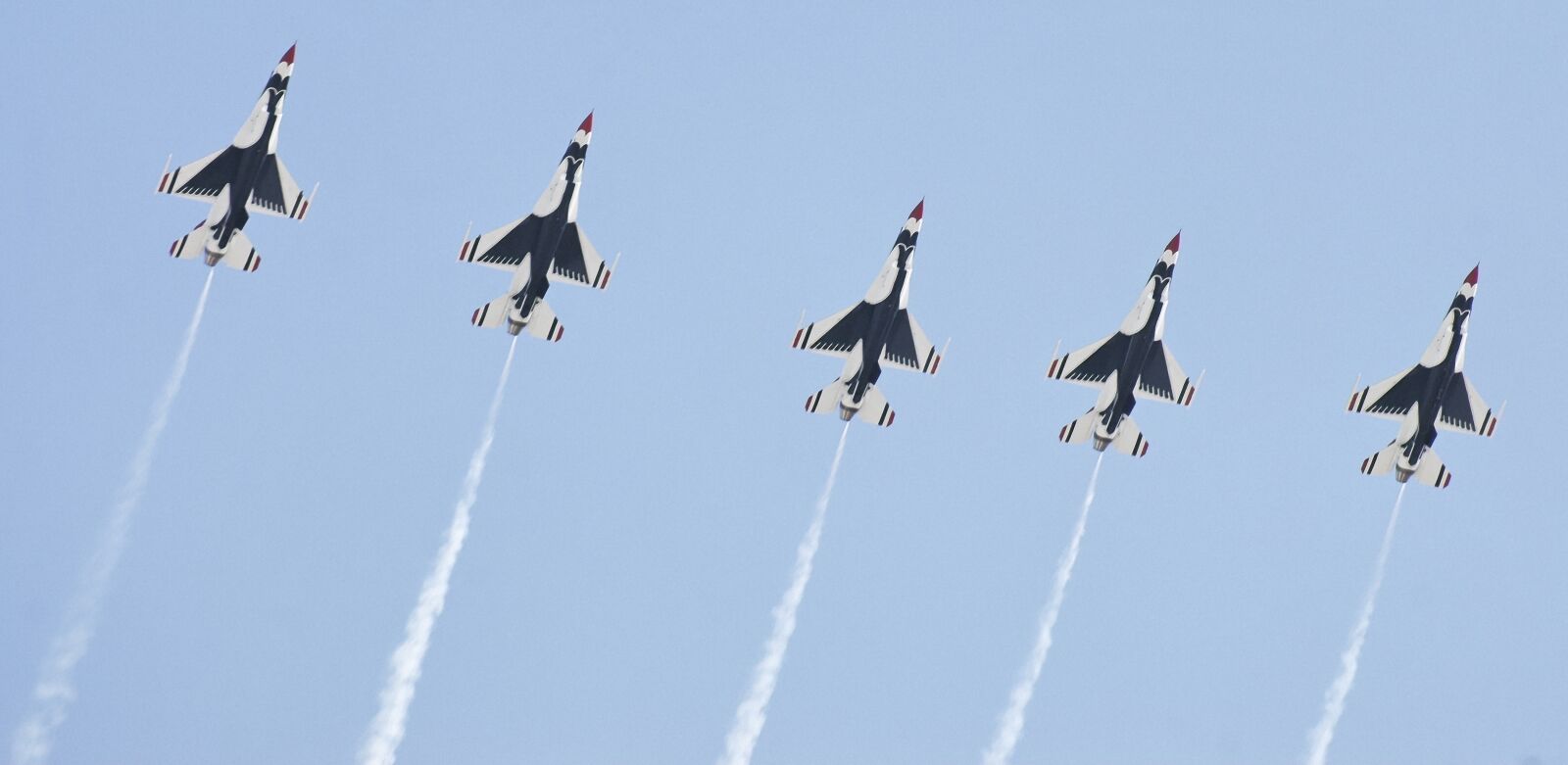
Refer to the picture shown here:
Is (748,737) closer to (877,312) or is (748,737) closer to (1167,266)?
(877,312)

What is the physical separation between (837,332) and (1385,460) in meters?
22.0

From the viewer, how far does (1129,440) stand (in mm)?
102188

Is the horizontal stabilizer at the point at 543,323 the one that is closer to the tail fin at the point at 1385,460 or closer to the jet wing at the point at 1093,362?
the jet wing at the point at 1093,362

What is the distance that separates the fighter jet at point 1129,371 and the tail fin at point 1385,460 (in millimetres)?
7459

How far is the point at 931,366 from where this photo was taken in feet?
338

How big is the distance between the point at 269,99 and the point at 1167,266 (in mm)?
36301

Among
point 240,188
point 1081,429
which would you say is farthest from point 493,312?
point 1081,429

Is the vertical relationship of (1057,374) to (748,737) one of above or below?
above

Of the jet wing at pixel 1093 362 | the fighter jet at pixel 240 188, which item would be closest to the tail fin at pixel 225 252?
the fighter jet at pixel 240 188

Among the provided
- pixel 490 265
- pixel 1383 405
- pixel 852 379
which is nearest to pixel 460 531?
pixel 490 265

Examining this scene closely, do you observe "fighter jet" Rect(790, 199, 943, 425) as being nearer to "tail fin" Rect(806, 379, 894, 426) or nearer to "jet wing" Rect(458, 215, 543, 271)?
"tail fin" Rect(806, 379, 894, 426)

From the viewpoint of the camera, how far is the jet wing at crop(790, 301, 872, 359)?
103 meters

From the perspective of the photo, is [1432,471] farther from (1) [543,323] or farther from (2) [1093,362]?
(1) [543,323]

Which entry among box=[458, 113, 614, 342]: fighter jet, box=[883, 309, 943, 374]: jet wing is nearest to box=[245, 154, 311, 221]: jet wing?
box=[458, 113, 614, 342]: fighter jet
